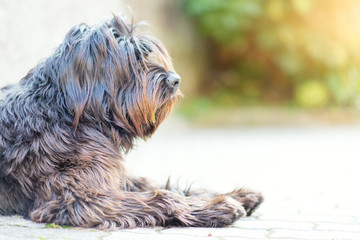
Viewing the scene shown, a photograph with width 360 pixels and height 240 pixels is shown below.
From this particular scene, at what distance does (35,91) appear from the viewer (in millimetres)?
3707

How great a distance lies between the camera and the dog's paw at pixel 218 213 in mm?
3572

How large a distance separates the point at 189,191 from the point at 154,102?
37.6 inches

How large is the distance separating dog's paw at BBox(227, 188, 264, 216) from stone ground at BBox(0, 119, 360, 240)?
0.09 metres

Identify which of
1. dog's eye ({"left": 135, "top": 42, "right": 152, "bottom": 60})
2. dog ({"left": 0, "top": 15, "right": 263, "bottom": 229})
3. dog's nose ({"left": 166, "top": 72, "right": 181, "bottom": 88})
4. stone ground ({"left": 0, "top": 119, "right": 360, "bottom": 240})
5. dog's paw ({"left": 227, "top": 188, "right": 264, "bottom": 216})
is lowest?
stone ground ({"left": 0, "top": 119, "right": 360, "bottom": 240})

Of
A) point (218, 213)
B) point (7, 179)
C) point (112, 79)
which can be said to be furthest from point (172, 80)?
point (7, 179)

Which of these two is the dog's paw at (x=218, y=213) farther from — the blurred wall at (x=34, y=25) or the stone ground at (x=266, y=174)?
the blurred wall at (x=34, y=25)

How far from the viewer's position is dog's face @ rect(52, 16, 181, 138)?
3.62 meters

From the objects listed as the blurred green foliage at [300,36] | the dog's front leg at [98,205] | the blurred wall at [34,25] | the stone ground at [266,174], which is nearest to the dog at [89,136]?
the dog's front leg at [98,205]

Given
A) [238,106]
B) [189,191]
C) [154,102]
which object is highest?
[154,102]

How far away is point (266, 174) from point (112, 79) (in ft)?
11.5

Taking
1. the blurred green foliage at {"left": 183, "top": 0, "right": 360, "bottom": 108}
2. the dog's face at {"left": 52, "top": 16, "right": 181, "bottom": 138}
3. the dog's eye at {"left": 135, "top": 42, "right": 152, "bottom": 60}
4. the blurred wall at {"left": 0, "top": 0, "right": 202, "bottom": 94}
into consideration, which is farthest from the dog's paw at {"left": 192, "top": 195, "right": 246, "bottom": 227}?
the blurred green foliage at {"left": 183, "top": 0, "right": 360, "bottom": 108}

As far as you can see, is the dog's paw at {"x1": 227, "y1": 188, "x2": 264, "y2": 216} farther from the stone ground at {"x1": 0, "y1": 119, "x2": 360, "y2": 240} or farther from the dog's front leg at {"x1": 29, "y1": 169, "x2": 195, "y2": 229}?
the dog's front leg at {"x1": 29, "y1": 169, "x2": 195, "y2": 229}

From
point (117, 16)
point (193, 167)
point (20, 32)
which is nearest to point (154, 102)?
point (117, 16)

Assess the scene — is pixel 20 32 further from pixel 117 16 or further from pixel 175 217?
pixel 175 217
